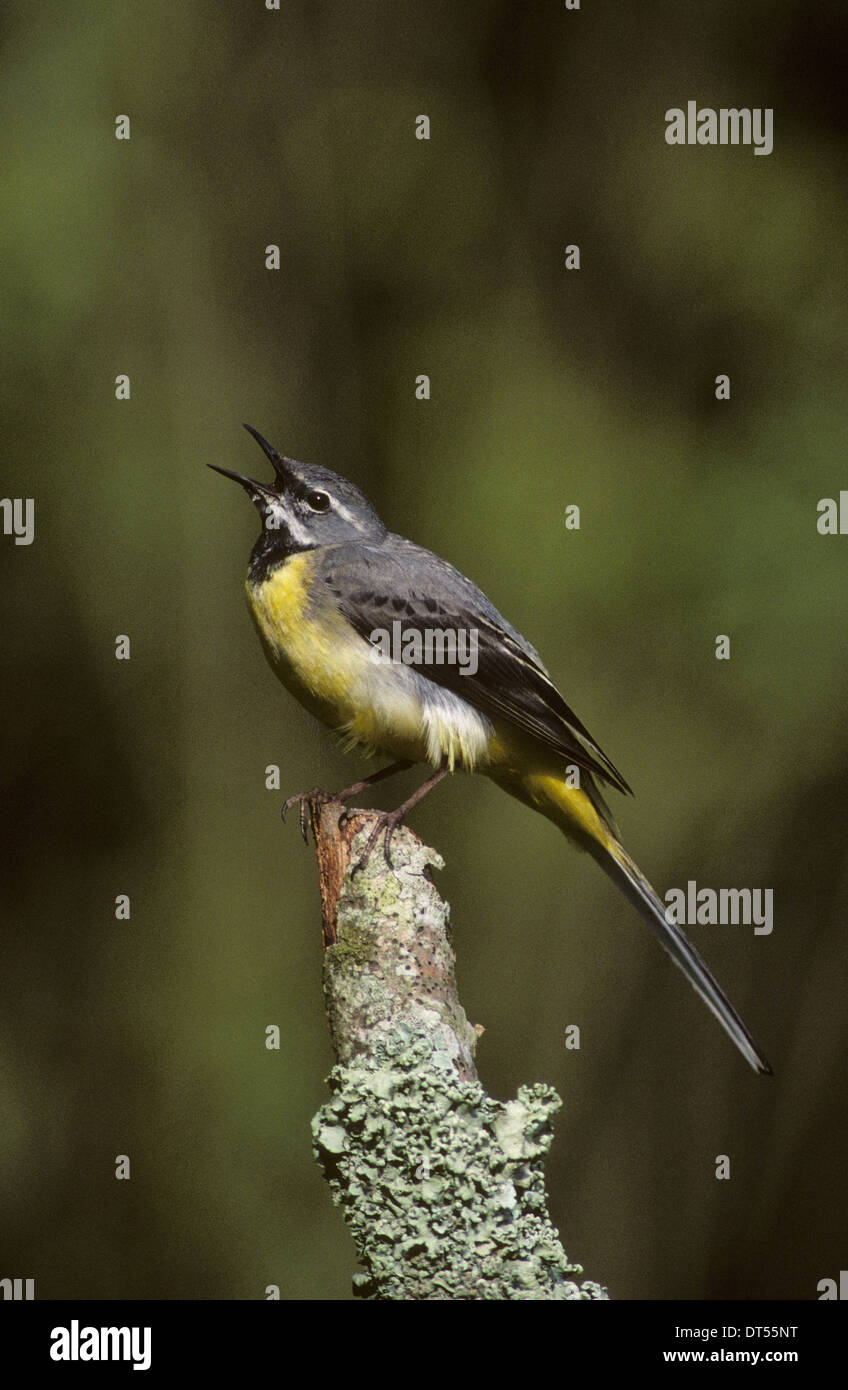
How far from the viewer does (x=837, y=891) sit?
20.1 ft

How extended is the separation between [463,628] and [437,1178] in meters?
2.04

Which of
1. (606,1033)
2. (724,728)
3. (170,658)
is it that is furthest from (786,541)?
(170,658)

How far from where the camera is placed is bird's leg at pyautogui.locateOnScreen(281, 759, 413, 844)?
4034 millimetres

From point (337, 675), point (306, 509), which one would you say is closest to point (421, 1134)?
point (337, 675)

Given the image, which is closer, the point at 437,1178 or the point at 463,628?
the point at 437,1178

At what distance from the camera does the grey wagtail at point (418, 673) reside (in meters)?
4.38

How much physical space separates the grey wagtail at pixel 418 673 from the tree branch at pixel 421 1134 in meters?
1.05

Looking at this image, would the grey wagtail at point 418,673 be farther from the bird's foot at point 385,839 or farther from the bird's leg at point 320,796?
the bird's foot at point 385,839

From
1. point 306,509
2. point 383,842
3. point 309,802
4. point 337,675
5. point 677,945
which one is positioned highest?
point 306,509

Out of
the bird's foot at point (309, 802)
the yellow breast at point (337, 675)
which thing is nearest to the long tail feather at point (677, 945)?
the yellow breast at point (337, 675)

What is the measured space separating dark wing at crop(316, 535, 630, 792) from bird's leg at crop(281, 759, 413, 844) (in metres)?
0.39

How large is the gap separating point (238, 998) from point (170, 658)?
1.64 metres

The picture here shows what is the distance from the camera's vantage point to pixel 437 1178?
2971mm

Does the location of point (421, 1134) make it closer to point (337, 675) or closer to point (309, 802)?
point (309, 802)
